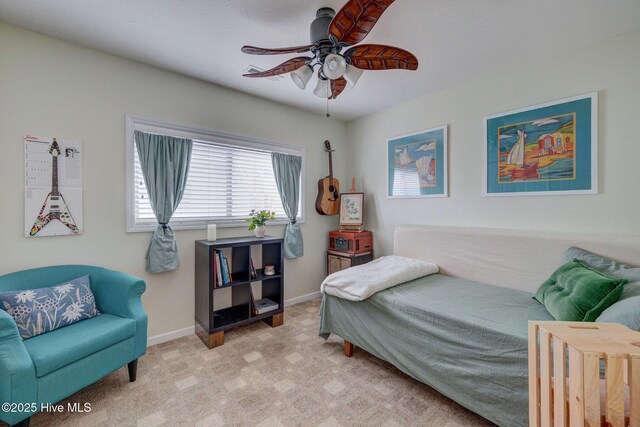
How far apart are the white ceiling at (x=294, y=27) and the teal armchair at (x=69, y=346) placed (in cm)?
173

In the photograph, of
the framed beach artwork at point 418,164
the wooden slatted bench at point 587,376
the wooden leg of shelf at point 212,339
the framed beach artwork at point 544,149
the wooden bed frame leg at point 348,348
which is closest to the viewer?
the wooden slatted bench at point 587,376

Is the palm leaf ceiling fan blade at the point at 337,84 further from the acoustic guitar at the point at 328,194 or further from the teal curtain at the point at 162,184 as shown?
the acoustic guitar at the point at 328,194

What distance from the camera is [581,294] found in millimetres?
1483

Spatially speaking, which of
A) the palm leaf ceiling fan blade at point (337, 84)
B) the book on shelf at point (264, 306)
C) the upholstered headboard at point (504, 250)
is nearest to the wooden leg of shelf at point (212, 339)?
the book on shelf at point (264, 306)

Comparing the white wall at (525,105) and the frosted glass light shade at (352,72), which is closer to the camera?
the frosted glass light shade at (352,72)

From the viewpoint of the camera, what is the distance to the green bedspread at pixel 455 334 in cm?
143

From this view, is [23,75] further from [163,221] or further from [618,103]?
[618,103]

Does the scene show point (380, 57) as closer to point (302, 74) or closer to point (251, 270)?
point (302, 74)

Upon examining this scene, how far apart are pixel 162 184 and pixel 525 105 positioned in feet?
10.8

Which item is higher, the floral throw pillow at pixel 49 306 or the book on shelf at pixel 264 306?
the floral throw pillow at pixel 49 306

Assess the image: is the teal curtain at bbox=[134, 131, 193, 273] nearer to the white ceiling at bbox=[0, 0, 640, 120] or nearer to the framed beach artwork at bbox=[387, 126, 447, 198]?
the white ceiling at bbox=[0, 0, 640, 120]

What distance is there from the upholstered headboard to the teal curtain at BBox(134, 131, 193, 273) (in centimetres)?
242

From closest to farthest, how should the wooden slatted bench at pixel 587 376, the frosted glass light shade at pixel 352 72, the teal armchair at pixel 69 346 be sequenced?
the wooden slatted bench at pixel 587 376 → the teal armchair at pixel 69 346 → the frosted glass light shade at pixel 352 72

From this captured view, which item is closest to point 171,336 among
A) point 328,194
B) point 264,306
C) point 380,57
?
point 264,306
